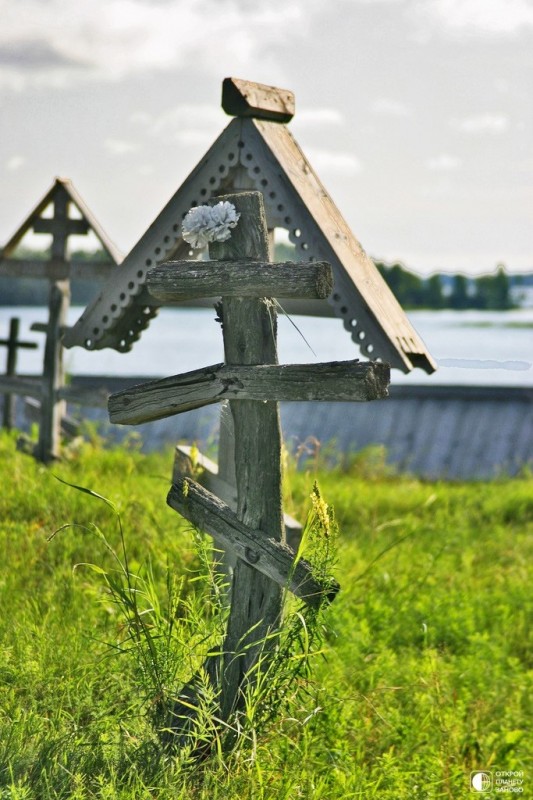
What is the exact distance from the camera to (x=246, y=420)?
13.0 ft

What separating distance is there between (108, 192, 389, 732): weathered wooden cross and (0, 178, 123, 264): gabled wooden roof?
5.53 meters

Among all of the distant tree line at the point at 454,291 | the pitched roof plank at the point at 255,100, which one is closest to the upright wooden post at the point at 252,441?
the pitched roof plank at the point at 255,100

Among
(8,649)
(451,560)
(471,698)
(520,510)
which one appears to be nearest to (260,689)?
(8,649)

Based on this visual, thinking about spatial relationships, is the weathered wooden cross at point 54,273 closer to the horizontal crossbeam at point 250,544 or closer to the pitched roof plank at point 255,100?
the pitched roof plank at point 255,100

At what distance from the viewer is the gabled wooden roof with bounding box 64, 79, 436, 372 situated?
453 centimetres

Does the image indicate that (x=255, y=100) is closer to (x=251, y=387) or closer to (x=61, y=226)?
A: (x=251, y=387)

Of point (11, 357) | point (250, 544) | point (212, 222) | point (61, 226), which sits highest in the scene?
point (61, 226)

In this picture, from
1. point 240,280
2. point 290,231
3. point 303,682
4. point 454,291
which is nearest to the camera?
point 240,280

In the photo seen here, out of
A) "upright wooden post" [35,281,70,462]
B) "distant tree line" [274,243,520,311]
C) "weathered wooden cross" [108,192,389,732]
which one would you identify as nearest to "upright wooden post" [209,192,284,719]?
"weathered wooden cross" [108,192,389,732]

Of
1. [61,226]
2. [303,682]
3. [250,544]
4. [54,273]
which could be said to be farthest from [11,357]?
[250,544]

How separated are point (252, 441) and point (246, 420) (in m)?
0.09

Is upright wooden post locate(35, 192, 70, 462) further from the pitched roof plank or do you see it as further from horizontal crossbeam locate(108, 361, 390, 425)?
horizontal crossbeam locate(108, 361, 390, 425)

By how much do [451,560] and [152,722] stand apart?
429cm

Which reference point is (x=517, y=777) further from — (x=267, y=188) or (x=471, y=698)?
(x=267, y=188)
